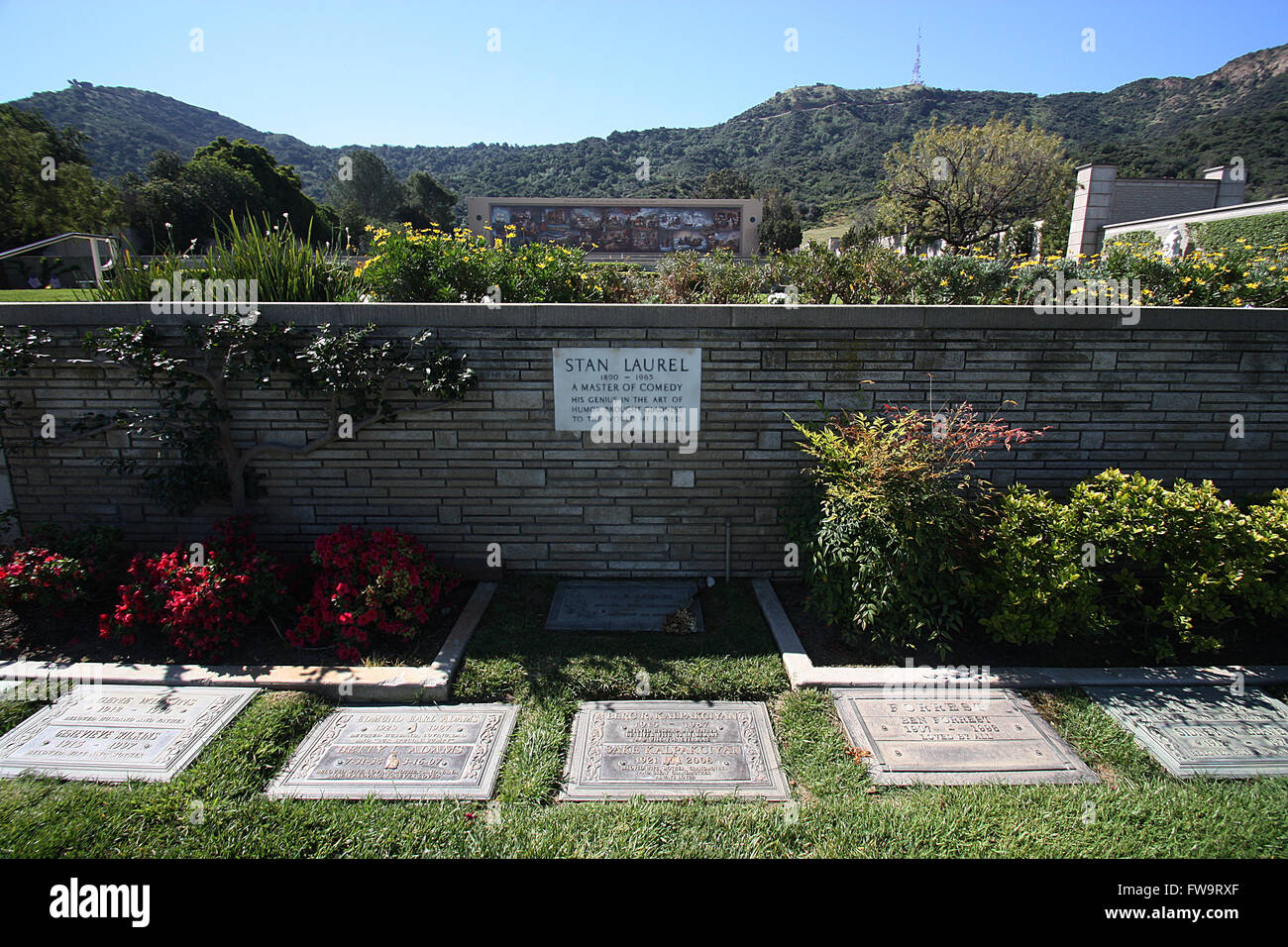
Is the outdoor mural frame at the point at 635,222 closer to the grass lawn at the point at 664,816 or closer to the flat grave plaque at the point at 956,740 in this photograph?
the flat grave plaque at the point at 956,740

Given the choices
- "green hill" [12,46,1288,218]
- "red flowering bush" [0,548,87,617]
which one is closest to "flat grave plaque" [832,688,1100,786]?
"red flowering bush" [0,548,87,617]

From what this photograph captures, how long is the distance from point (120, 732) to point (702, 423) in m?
3.91

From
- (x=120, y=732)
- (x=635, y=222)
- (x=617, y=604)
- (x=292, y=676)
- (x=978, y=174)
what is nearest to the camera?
(x=120, y=732)

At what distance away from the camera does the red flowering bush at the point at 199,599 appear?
400 cm

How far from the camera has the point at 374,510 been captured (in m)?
5.02

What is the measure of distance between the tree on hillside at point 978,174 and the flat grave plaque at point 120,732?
93.2 feet

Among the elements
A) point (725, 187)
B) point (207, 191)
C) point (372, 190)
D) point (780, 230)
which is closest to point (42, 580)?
point (207, 191)

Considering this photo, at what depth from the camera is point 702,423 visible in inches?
191

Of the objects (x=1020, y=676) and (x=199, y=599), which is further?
(x=199, y=599)

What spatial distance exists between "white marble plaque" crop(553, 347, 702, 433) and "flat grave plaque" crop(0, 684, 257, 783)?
272 cm

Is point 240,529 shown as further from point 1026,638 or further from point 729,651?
point 1026,638

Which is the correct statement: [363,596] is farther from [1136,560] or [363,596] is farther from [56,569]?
[1136,560]

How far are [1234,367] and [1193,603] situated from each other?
214 cm
